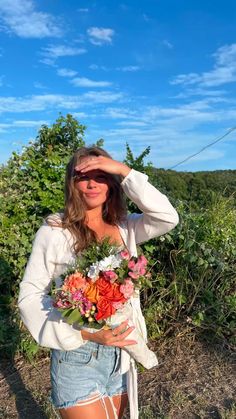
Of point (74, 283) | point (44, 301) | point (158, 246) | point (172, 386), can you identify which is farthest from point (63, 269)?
point (158, 246)

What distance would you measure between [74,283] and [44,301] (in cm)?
25

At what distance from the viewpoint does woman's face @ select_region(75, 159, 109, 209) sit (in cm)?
214

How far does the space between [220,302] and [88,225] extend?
2.21 metres

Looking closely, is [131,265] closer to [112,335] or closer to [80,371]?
[112,335]

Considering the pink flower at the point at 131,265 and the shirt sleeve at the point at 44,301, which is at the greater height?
the pink flower at the point at 131,265

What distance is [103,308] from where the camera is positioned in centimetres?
175

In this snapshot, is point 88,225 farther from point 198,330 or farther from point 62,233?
point 198,330

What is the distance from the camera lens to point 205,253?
3984 mm

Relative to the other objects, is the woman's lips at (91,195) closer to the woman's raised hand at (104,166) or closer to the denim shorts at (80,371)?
the woman's raised hand at (104,166)

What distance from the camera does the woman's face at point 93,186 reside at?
7.04 ft

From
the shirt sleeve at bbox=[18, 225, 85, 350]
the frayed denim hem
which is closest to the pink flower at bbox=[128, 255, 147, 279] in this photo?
the shirt sleeve at bbox=[18, 225, 85, 350]

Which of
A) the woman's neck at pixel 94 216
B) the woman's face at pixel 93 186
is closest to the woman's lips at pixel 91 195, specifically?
the woman's face at pixel 93 186

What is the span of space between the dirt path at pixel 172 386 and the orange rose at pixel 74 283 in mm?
1798

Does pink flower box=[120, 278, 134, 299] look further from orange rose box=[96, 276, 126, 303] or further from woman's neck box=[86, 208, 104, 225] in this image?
woman's neck box=[86, 208, 104, 225]
